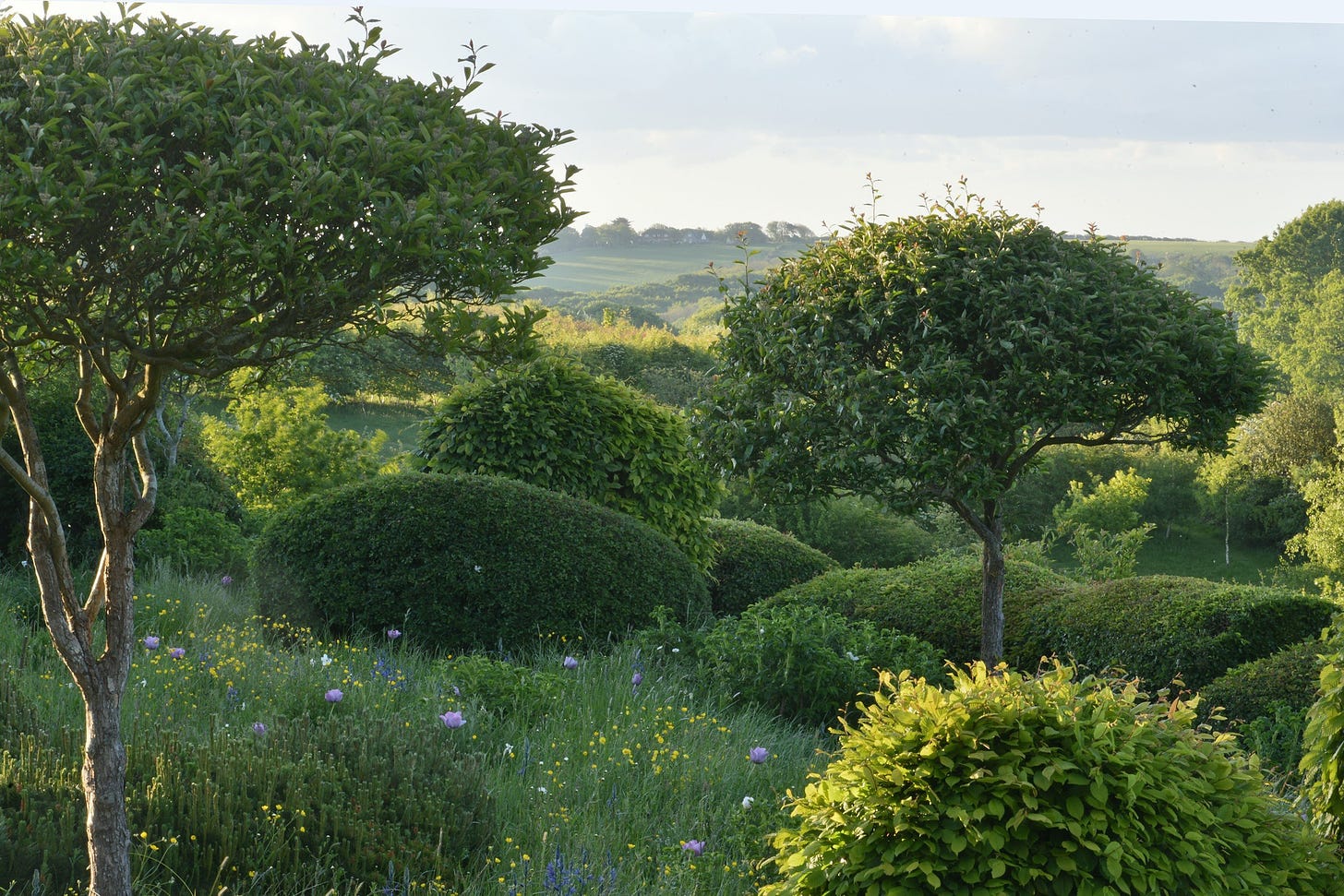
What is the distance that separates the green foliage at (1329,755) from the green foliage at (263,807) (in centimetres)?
283

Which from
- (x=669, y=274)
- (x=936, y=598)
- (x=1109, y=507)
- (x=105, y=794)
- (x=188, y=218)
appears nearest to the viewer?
(x=188, y=218)

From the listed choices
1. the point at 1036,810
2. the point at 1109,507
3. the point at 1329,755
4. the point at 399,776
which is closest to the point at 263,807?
the point at 399,776

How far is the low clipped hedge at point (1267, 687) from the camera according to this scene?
5668 mm

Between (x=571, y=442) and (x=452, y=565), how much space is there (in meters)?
1.86

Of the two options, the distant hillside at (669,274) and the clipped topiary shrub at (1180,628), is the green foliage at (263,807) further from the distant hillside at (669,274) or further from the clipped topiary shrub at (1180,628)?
the distant hillside at (669,274)

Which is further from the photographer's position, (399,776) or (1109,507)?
(1109,507)

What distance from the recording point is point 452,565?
6867 mm

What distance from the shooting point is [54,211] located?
8.54 ft

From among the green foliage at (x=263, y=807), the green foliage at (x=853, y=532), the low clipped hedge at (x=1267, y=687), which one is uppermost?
the green foliage at (x=263, y=807)

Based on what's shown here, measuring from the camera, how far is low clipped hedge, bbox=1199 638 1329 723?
Result: 5668 mm

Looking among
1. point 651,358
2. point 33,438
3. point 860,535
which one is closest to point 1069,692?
point 33,438

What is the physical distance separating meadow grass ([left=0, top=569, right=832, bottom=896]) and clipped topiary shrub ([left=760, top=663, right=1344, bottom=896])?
960 millimetres

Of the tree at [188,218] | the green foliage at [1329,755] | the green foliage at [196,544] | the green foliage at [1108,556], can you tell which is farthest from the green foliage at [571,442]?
the green foliage at [1108,556]

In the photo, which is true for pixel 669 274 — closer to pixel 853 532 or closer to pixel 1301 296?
pixel 1301 296
